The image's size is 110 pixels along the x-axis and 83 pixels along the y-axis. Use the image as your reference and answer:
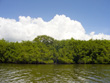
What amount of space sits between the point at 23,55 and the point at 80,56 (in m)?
37.5

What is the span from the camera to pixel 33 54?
72.6 m

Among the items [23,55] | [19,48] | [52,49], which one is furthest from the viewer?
[52,49]

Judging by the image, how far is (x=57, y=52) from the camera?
79.9 metres

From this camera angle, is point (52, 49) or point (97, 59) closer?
point (97, 59)

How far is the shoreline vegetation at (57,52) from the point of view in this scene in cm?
7281

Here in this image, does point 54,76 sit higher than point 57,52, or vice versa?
point 57,52

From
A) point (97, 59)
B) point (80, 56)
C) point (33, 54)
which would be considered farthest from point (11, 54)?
point (97, 59)

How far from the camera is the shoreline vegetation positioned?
7281cm

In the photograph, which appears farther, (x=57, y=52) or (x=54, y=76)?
(x=57, y=52)

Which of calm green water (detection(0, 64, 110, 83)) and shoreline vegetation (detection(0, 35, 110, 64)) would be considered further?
shoreline vegetation (detection(0, 35, 110, 64))

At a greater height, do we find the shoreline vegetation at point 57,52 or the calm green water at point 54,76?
the shoreline vegetation at point 57,52

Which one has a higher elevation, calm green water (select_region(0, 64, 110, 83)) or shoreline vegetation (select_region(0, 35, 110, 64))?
shoreline vegetation (select_region(0, 35, 110, 64))

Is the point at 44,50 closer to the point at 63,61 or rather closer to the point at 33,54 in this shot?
the point at 33,54

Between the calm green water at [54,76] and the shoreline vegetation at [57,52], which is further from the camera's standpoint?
the shoreline vegetation at [57,52]
